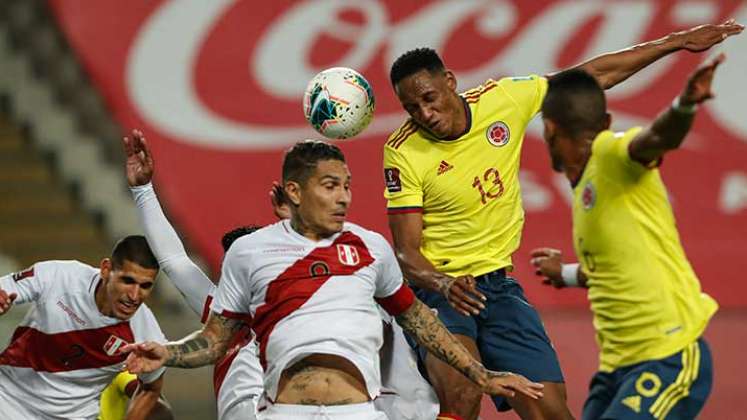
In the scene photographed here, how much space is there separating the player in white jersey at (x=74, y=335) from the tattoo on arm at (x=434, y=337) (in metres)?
1.67

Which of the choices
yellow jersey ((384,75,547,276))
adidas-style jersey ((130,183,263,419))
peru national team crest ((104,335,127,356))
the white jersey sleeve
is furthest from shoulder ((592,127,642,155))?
peru national team crest ((104,335,127,356))

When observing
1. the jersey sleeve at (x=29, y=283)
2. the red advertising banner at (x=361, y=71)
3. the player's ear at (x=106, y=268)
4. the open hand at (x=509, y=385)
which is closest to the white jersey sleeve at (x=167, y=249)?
the player's ear at (x=106, y=268)

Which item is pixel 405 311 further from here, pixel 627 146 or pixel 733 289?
pixel 733 289

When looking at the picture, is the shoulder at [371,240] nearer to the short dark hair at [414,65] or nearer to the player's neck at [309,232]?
the player's neck at [309,232]

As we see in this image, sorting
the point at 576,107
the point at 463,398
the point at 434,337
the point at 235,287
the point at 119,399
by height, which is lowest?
the point at 119,399

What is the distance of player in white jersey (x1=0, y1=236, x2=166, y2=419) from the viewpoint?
6.76m

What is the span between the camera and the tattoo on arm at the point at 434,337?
545 centimetres

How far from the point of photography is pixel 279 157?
38.4 ft

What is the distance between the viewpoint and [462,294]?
6020 millimetres

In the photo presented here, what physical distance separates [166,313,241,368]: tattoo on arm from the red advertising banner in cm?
602

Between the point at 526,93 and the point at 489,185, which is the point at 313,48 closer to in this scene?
the point at 526,93

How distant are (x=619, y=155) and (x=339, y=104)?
81.6 inches

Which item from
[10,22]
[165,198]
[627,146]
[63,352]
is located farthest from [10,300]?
[10,22]

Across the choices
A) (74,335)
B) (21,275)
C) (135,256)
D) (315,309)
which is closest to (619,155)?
(315,309)
